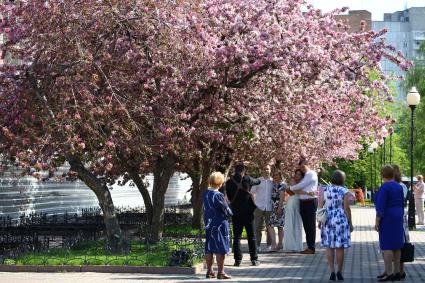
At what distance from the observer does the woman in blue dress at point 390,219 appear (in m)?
14.2

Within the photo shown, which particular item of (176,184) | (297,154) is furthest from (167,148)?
(176,184)

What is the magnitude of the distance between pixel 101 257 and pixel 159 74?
14.0 feet

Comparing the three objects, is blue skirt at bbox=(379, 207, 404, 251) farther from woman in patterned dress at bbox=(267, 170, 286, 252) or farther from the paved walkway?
woman in patterned dress at bbox=(267, 170, 286, 252)

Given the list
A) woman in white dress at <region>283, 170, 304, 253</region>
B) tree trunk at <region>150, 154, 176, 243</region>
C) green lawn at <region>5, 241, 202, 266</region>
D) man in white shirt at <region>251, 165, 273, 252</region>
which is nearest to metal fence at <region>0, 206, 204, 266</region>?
green lawn at <region>5, 241, 202, 266</region>

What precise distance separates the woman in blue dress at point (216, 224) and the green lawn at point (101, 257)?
1310 millimetres

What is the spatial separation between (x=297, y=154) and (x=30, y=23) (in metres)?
12.5

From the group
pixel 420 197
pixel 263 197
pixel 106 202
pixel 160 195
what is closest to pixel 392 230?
pixel 263 197

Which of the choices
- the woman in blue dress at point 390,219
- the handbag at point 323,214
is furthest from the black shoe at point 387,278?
the handbag at point 323,214

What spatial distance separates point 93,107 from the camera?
709 inches

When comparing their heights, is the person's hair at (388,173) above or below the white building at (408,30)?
below

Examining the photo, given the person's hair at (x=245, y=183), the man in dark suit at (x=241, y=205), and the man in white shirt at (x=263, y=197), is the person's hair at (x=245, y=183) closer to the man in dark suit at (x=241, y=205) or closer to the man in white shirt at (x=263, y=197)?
the man in dark suit at (x=241, y=205)

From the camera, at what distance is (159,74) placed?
63.3 feet

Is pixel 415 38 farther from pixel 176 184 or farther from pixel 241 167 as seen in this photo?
pixel 241 167

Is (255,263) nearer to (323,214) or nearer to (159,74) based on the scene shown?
(323,214)
